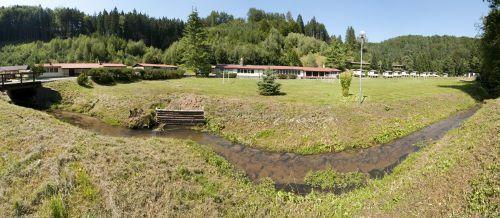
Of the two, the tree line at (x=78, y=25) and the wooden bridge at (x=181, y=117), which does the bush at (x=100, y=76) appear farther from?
the tree line at (x=78, y=25)

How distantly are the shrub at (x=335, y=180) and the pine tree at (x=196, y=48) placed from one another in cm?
5191

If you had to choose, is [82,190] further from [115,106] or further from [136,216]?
[115,106]

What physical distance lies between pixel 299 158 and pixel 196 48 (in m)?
50.0

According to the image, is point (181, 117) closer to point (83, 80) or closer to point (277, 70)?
point (83, 80)

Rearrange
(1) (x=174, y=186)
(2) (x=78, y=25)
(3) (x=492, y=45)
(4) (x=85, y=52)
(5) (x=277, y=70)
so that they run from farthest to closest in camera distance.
Answer: (2) (x=78, y=25)
(4) (x=85, y=52)
(5) (x=277, y=70)
(3) (x=492, y=45)
(1) (x=174, y=186)

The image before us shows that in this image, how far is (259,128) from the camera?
88.7ft

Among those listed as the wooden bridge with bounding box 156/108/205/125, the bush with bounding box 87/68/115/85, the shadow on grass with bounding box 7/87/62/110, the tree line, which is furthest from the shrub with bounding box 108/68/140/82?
the tree line

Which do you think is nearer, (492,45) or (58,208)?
(58,208)

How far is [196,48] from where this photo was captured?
66.4 metres

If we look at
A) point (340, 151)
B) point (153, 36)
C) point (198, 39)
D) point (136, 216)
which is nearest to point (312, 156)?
point (340, 151)

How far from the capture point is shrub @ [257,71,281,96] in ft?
126

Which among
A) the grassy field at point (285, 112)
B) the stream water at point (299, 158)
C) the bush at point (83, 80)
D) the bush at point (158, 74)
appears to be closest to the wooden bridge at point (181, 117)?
the grassy field at point (285, 112)

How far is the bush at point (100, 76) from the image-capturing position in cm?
4531

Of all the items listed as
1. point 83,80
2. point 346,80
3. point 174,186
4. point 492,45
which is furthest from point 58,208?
point 492,45
